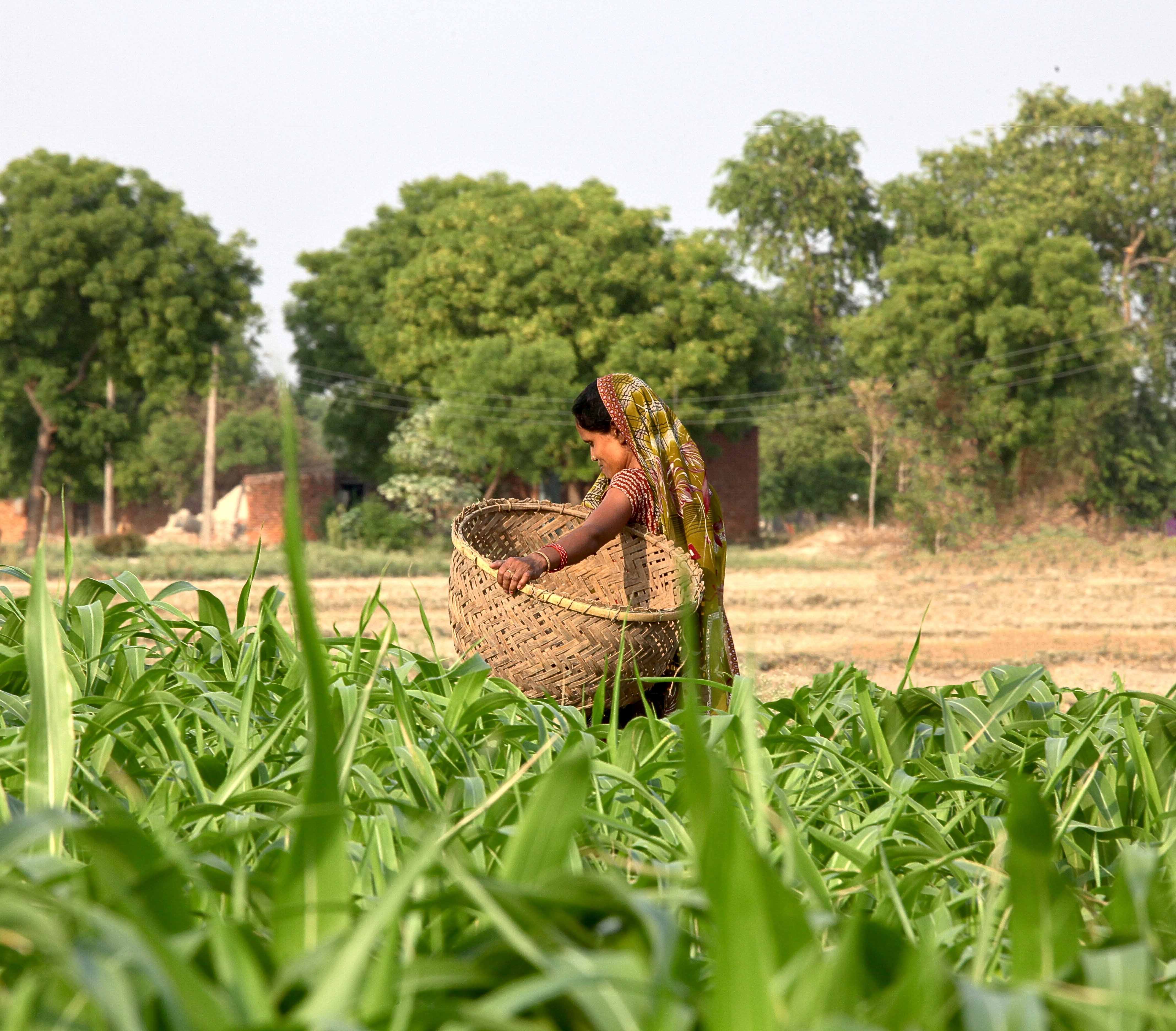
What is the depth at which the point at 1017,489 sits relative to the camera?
93.8 ft

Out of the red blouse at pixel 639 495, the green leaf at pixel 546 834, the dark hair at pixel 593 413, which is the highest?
the dark hair at pixel 593 413

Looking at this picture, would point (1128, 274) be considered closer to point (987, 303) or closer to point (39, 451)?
point (987, 303)

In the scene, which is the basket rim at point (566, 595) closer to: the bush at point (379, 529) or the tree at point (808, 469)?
the bush at point (379, 529)

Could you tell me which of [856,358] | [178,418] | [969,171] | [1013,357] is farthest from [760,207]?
[178,418]

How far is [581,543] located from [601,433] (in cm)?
47

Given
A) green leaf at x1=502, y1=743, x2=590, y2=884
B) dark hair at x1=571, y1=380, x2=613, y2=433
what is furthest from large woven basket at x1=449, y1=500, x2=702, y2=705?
green leaf at x1=502, y1=743, x2=590, y2=884

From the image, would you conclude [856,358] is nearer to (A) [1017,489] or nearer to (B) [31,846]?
(A) [1017,489]

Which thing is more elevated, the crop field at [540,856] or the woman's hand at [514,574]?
the woman's hand at [514,574]

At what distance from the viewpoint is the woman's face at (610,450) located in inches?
116

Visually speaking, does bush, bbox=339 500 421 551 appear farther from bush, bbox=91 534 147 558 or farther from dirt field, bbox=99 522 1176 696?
dirt field, bbox=99 522 1176 696

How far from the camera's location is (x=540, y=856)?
0.66m

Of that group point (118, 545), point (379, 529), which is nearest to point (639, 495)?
point (118, 545)

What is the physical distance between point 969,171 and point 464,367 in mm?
22425

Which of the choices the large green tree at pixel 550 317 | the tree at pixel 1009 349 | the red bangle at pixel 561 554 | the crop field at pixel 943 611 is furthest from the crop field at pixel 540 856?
the tree at pixel 1009 349
